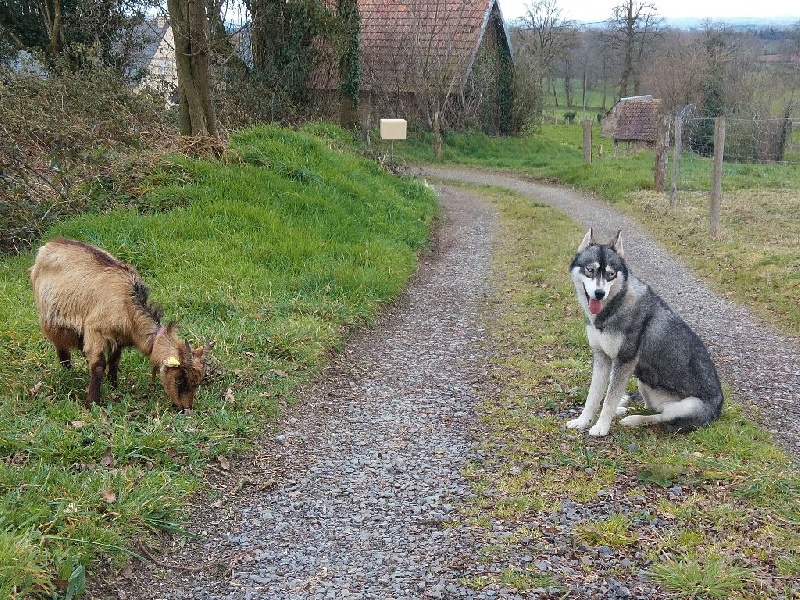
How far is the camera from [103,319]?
5.54 metres

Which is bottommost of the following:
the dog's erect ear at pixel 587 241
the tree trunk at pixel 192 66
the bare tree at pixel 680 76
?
the dog's erect ear at pixel 587 241

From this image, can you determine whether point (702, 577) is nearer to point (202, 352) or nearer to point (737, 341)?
point (202, 352)

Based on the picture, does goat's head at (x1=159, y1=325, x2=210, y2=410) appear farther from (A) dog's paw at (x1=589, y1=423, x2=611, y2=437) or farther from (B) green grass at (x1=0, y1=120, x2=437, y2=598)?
(A) dog's paw at (x1=589, y1=423, x2=611, y2=437)

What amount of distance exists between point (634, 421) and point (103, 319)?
419cm

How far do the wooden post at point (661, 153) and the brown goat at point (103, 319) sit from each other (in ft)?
46.5

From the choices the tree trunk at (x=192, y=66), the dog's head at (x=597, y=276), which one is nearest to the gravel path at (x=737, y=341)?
the dog's head at (x=597, y=276)

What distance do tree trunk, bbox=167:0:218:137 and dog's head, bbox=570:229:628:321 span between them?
7.84m

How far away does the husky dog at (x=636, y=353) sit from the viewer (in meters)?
5.45

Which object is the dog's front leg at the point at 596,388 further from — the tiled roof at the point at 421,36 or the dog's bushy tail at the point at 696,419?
the tiled roof at the point at 421,36

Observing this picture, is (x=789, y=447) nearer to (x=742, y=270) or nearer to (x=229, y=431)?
(x=229, y=431)

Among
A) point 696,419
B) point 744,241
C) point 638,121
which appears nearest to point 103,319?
point 696,419

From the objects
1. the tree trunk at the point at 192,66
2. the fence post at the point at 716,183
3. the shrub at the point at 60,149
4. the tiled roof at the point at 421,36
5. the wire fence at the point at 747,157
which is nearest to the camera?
the shrub at the point at 60,149

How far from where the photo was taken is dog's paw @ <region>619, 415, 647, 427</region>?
18.4 ft

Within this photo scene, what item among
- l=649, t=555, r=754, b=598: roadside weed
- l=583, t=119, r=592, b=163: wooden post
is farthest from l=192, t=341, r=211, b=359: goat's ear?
l=583, t=119, r=592, b=163: wooden post
